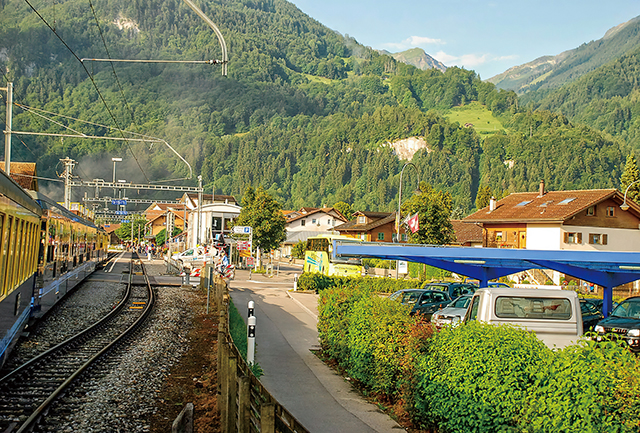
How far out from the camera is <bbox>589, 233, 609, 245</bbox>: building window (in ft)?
157

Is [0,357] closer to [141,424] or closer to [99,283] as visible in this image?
[141,424]

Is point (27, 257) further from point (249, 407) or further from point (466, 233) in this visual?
point (466, 233)

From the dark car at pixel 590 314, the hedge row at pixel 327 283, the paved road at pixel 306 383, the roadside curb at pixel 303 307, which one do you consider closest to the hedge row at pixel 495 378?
the paved road at pixel 306 383

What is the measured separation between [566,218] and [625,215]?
7.63m

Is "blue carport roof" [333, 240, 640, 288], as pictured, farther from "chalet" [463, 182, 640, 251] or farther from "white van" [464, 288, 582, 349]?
"chalet" [463, 182, 640, 251]

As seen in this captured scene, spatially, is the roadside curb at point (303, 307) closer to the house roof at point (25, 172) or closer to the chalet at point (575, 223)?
the chalet at point (575, 223)

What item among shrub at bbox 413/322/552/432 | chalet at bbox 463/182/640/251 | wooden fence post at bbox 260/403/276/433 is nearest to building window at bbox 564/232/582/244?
chalet at bbox 463/182/640/251

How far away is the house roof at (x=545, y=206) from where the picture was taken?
4681 centimetres

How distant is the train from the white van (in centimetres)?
773

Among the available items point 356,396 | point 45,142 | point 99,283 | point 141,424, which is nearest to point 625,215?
point 99,283

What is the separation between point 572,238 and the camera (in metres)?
47.2

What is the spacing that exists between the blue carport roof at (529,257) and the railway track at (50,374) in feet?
20.4

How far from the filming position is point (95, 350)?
43.6 feet

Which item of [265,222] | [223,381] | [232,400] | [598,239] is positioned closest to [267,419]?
[232,400]
